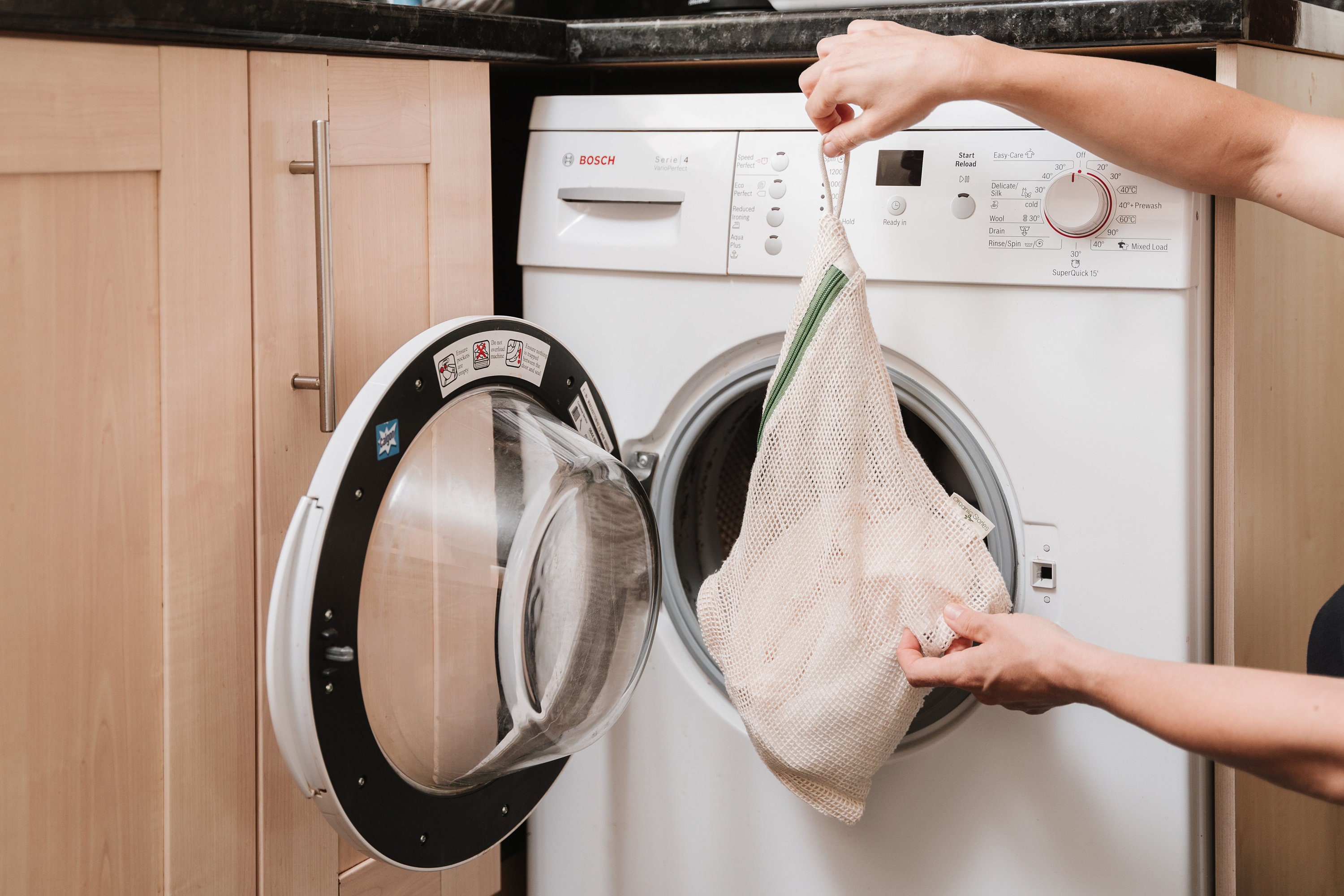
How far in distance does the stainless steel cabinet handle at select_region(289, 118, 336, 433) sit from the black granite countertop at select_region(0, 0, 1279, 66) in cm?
9

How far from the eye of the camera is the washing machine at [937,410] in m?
0.96

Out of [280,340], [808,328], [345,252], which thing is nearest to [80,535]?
[280,340]

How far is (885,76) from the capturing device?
35.4 inches

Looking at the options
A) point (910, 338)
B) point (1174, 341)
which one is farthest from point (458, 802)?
point (1174, 341)

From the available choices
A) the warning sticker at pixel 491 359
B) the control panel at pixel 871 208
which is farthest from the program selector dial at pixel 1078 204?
the warning sticker at pixel 491 359

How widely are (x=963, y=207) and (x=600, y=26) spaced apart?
1.41 ft

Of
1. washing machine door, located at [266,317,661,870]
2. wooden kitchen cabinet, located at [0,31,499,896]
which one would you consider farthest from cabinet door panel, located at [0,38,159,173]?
washing machine door, located at [266,317,661,870]

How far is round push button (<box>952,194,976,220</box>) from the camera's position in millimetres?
998

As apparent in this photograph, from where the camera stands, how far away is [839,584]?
3.21 ft

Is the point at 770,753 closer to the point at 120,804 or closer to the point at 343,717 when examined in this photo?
the point at 343,717

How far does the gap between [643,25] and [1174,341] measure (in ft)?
1.97

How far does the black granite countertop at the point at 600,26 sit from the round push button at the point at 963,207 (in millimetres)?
139

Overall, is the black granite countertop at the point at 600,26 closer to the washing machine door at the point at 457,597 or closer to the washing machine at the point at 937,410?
the washing machine at the point at 937,410

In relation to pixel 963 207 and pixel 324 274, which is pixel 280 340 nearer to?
pixel 324 274
